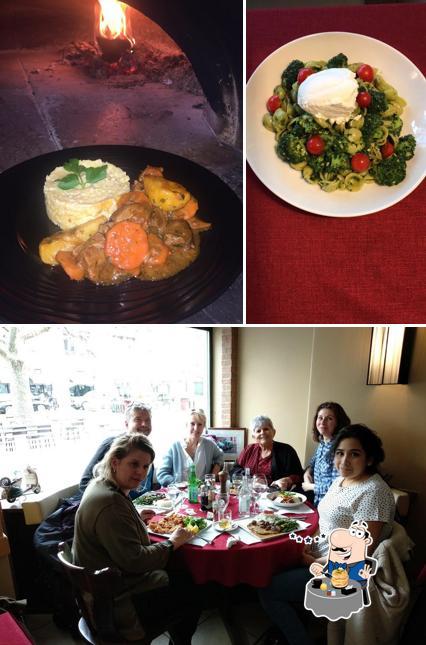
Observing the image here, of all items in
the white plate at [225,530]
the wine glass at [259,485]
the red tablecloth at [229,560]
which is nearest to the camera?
the red tablecloth at [229,560]

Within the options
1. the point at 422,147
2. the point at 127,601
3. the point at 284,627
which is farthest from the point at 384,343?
the point at 127,601

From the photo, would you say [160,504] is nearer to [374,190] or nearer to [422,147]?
[374,190]

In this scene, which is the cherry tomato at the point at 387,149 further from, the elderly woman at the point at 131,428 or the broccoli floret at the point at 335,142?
the elderly woman at the point at 131,428

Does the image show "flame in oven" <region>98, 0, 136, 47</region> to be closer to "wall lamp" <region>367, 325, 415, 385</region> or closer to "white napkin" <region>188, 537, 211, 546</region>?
"wall lamp" <region>367, 325, 415, 385</region>

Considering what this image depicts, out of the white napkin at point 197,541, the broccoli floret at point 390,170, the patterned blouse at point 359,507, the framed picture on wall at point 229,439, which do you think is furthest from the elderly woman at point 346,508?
the broccoli floret at point 390,170

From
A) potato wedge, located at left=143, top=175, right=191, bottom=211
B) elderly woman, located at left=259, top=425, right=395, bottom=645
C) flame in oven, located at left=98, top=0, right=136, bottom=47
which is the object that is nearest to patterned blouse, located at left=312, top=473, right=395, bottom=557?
elderly woman, located at left=259, top=425, right=395, bottom=645

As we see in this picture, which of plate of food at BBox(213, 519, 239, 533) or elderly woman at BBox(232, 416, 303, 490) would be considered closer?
elderly woman at BBox(232, 416, 303, 490)
